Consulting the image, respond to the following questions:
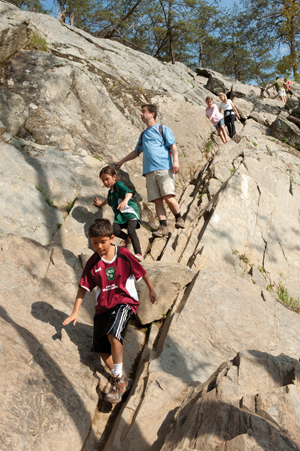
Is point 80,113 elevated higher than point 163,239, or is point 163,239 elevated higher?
point 80,113

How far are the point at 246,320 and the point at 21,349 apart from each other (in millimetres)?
2569

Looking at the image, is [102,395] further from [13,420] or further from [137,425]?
[13,420]

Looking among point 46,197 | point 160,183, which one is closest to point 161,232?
point 160,183

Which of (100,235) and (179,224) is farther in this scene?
(179,224)

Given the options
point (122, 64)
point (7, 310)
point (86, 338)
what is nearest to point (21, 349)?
point (7, 310)

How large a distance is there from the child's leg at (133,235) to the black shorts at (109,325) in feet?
5.42

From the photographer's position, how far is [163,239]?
5.80m

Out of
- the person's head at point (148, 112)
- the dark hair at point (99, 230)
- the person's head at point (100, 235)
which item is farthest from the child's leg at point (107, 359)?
the person's head at point (148, 112)

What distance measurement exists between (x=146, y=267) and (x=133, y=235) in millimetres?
748

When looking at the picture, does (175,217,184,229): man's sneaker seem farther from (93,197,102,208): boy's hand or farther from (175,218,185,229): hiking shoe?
(93,197,102,208): boy's hand

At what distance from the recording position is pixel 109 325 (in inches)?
120

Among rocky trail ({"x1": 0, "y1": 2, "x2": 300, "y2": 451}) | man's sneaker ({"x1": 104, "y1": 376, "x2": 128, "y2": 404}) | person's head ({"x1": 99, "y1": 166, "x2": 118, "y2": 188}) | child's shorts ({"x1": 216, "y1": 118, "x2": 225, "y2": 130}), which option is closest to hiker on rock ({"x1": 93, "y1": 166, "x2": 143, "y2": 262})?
person's head ({"x1": 99, "y1": 166, "x2": 118, "y2": 188})

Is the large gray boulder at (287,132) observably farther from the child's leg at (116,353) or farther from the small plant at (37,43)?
the child's leg at (116,353)

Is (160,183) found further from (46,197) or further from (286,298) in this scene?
(286,298)
